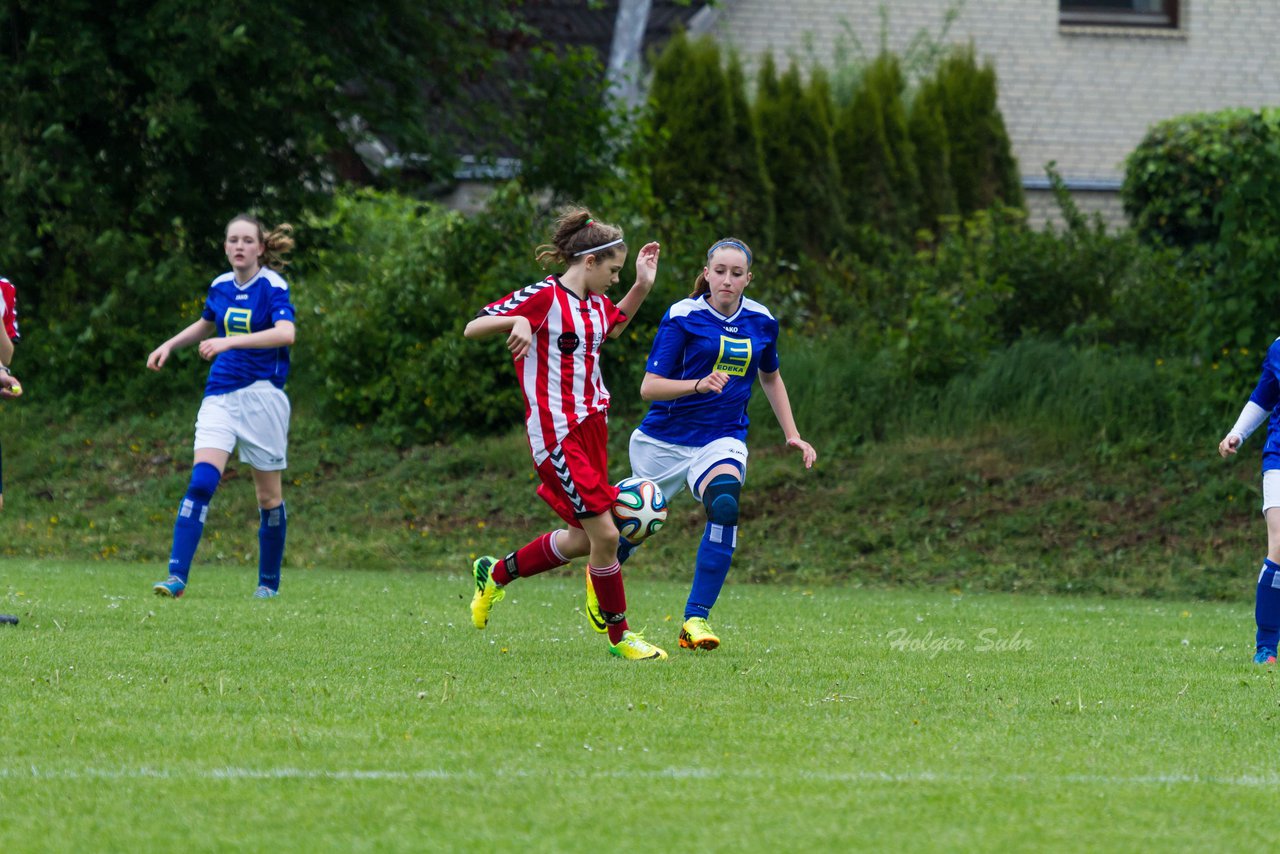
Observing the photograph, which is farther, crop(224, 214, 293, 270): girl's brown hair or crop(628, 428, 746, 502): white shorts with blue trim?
crop(224, 214, 293, 270): girl's brown hair

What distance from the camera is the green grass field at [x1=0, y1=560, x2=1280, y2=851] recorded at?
427cm

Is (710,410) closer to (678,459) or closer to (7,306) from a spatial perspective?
(678,459)

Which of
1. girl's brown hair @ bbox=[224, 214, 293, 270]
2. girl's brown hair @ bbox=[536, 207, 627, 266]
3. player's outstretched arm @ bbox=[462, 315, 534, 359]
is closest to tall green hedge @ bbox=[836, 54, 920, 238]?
girl's brown hair @ bbox=[224, 214, 293, 270]

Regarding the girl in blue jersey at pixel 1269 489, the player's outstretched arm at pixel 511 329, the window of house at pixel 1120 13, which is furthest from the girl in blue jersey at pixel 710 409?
the window of house at pixel 1120 13

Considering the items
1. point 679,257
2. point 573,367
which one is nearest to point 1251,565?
point 679,257

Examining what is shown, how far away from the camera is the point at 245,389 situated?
10.3 m

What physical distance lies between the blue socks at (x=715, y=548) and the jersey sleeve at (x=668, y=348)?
0.59m

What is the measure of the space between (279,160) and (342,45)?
1.34 m

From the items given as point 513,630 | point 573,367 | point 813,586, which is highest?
point 573,367

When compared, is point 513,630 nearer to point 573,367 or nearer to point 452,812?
point 573,367

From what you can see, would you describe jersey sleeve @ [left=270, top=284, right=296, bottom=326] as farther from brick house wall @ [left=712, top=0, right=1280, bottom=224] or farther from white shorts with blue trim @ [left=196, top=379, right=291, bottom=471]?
brick house wall @ [left=712, top=0, right=1280, bottom=224]

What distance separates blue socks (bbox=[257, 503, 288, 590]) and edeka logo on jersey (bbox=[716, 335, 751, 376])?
3.52 meters

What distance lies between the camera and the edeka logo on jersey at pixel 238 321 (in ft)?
33.4

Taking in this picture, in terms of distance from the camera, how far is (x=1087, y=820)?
14.4 feet
